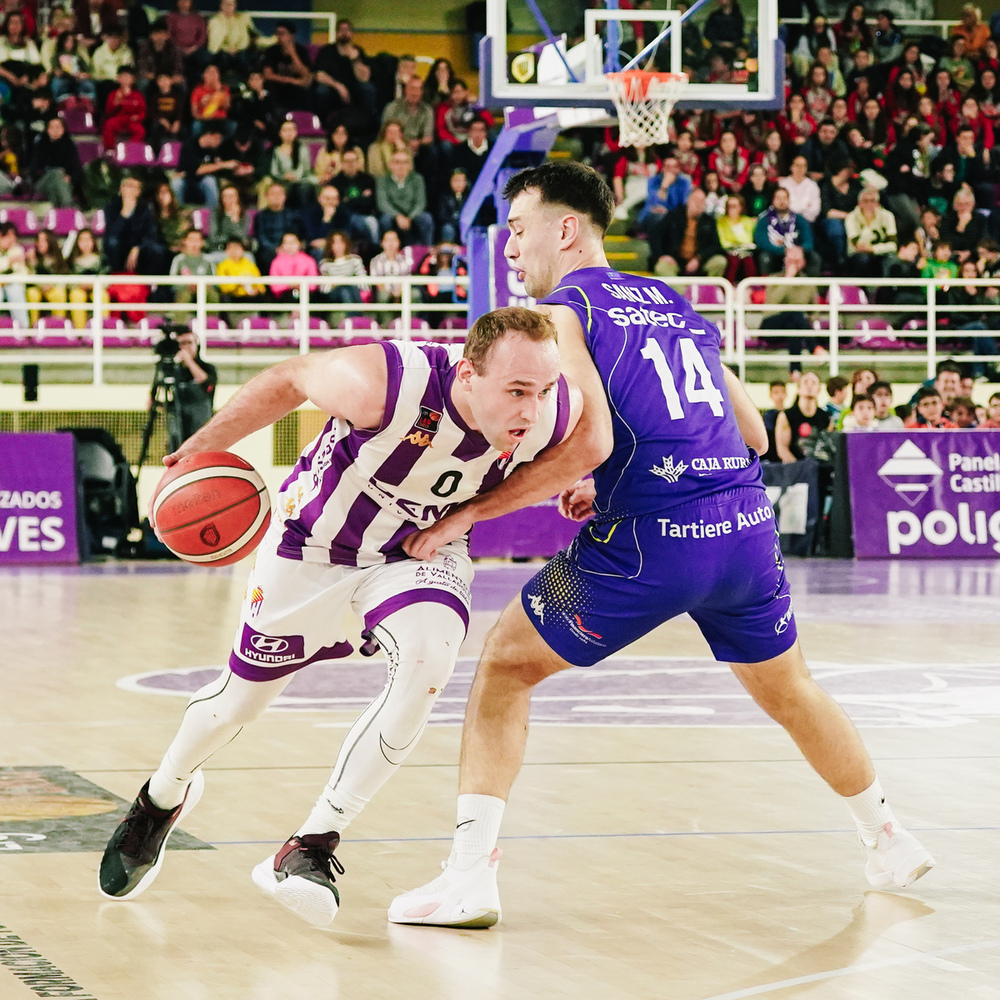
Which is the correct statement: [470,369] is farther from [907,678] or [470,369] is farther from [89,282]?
[89,282]

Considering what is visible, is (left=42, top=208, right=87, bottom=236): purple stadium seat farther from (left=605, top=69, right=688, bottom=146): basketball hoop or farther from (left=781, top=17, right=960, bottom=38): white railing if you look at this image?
(left=781, top=17, right=960, bottom=38): white railing

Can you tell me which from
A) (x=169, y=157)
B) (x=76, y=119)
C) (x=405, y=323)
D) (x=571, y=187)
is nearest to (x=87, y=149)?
(x=76, y=119)

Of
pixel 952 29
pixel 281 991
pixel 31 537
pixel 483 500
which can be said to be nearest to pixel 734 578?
pixel 483 500

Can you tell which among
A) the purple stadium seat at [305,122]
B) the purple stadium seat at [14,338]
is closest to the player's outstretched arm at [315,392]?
the purple stadium seat at [14,338]

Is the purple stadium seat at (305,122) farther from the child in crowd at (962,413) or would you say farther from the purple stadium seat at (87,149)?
the child in crowd at (962,413)

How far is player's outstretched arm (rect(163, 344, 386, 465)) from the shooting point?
170 inches

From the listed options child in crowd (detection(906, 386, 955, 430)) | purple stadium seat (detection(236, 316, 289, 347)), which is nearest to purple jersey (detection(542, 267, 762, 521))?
child in crowd (detection(906, 386, 955, 430))

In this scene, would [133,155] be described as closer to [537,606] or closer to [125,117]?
[125,117]

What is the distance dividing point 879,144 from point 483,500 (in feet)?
62.2

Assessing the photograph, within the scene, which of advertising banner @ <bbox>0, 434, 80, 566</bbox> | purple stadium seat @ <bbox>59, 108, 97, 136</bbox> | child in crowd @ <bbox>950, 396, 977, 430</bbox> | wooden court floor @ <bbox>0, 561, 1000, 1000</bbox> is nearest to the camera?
wooden court floor @ <bbox>0, 561, 1000, 1000</bbox>

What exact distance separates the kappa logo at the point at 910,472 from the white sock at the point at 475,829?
12.4 meters

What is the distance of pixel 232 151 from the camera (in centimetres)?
2050

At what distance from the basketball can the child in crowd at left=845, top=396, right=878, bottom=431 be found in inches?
489

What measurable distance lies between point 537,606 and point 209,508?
3.13 ft
